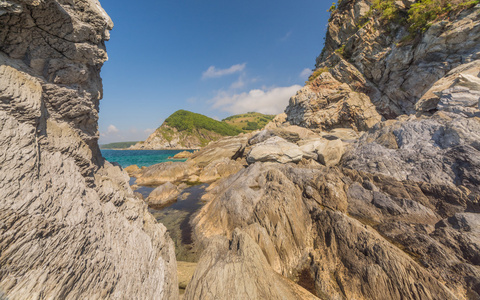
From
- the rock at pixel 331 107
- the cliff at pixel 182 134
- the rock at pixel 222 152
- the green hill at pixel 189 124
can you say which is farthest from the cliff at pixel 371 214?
the green hill at pixel 189 124

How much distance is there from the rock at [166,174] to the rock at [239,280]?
1934cm

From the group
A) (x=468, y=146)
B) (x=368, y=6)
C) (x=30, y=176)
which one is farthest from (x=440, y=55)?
(x=30, y=176)

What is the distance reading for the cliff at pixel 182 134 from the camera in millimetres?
131000

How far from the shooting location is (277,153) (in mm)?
19781

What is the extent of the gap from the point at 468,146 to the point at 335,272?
11236mm

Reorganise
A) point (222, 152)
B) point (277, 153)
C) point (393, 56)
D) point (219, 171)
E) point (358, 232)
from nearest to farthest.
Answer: point (358, 232), point (277, 153), point (219, 171), point (393, 56), point (222, 152)

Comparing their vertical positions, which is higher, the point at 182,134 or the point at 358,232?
the point at 182,134

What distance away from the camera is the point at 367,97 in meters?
32.2

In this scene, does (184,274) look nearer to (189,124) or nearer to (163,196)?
(163,196)

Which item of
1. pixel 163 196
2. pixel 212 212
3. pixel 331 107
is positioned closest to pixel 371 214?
pixel 212 212

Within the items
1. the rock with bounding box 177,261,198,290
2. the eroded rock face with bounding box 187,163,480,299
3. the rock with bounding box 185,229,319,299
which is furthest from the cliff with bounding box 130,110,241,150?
the rock with bounding box 185,229,319,299

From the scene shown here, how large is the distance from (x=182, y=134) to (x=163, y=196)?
124 metres

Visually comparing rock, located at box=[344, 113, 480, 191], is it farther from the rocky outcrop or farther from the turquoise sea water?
the turquoise sea water

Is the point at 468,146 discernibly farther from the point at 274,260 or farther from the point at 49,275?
the point at 49,275
